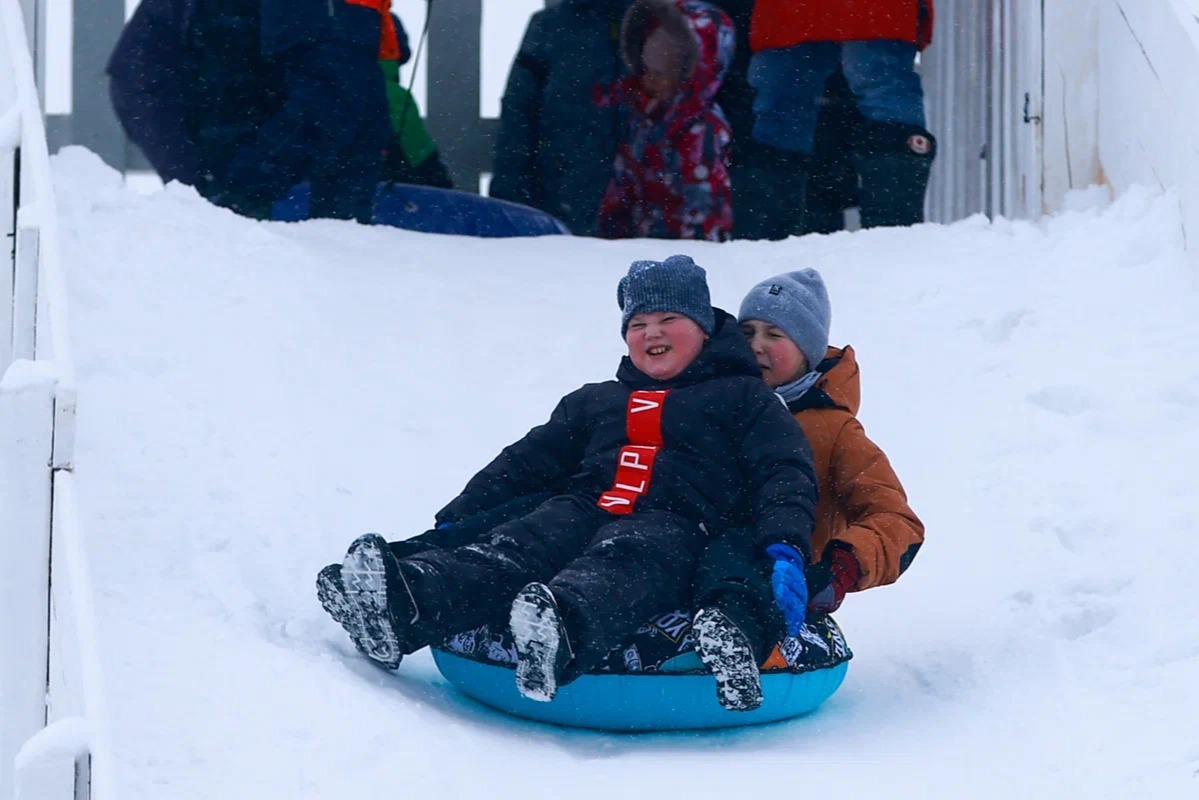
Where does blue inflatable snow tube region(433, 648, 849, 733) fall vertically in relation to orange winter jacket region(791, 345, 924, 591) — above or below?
below

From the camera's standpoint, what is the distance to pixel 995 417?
15.6ft

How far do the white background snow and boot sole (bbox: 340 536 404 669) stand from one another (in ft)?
0.27

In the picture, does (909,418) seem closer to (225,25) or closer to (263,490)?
(263,490)

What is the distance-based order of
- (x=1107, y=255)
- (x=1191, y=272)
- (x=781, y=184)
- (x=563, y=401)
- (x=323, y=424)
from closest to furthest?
1. (x=563, y=401)
2. (x=323, y=424)
3. (x=1191, y=272)
4. (x=1107, y=255)
5. (x=781, y=184)

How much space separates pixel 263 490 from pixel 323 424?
2.19ft

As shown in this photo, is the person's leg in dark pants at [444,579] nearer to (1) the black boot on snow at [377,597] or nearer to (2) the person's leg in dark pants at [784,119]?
(1) the black boot on snow at [377,597]

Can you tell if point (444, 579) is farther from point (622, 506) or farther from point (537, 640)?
point (622, 506)

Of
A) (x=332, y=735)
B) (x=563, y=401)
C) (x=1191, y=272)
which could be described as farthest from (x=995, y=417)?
(x=332, y=735)

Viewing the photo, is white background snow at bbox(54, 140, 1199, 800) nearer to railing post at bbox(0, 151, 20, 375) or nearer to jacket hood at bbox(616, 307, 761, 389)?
railing post at bbox(0, 151, 20, 375)

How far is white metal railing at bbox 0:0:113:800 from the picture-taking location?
179 centimetres

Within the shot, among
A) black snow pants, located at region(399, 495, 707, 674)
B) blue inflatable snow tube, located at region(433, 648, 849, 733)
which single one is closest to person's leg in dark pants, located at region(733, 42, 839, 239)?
black snow pants, located at region(399, 495, 707, 674)

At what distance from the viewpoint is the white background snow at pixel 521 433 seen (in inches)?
107

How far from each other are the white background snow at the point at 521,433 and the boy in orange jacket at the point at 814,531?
241 mm

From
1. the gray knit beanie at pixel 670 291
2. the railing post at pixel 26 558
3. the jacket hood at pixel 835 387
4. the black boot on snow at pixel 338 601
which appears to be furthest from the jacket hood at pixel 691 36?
the railing post at pixel 26 558
